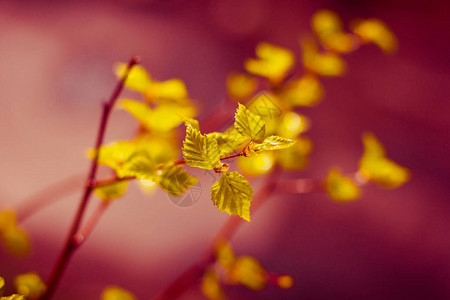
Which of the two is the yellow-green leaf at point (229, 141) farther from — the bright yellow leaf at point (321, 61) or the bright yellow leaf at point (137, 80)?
the bright yellow leaf at point (321, 61)

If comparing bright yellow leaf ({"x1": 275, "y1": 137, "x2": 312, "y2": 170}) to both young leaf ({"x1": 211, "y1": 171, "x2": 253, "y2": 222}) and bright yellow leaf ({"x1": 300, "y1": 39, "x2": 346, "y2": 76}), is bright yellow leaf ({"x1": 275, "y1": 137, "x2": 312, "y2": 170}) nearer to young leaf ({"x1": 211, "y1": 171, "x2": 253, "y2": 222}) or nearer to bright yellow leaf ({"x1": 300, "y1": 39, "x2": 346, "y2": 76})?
bright yellow leaf ({"x1": 300, "y1": 39, "x2": 346, "y2": 76})

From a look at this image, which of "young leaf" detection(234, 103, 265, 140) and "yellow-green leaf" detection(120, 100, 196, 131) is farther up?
"yellow-green leaf" detection(120, 100, 196, 131)

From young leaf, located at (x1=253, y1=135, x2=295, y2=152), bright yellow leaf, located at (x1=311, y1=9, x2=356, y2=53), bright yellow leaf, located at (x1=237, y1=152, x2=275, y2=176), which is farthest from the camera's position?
bright yellow leaf, located at (x1=311, y1=9, x2=356, y2=53)

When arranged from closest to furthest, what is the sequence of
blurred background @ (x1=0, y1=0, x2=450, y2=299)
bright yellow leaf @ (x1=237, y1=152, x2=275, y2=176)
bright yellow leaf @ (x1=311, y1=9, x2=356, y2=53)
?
bright yellow leaf @ (x1=237, y1=152, x2=275, y2=176) < bright yellow leaf @ (x1=311, y1=9, x2=356, y2=53) < blurred background @ (x1=0, y1=0, x2=450, y2=299)

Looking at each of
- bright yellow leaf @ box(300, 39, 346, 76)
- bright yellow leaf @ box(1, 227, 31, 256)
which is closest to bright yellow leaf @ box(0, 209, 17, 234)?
bright yellow leaf @ box(1, 227, 31, 256)

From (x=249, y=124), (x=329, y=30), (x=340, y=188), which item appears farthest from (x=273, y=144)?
(x=329, y=30)

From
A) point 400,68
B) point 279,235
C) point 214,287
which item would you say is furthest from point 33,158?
point 400,68
